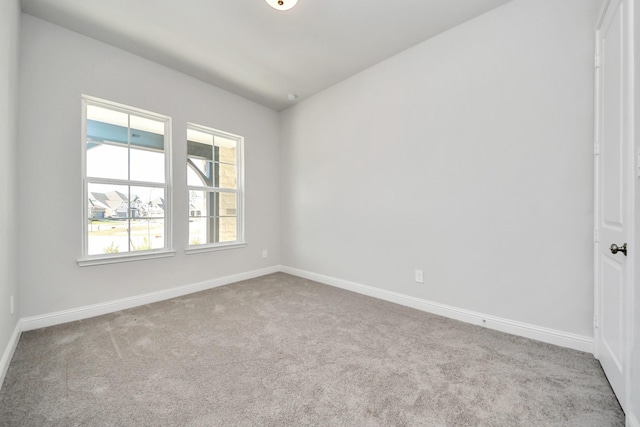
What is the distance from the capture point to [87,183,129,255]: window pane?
2.71 meters

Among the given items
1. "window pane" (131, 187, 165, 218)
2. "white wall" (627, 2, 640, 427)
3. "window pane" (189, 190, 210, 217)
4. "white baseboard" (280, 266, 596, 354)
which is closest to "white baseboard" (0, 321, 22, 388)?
"window pane" (131, 187, 165, 218)

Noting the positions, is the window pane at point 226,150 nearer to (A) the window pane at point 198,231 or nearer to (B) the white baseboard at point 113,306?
(A) the window pane at point 198,231

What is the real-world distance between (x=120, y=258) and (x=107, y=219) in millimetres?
457

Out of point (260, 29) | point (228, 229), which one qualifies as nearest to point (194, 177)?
point (228, 229)

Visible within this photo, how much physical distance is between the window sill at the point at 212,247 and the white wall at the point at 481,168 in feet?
5.06

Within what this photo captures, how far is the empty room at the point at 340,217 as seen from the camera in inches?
57.9

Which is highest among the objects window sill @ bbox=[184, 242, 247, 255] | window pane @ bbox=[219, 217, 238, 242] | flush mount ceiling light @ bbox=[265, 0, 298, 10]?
flush mount ceiling light @ bbox=[265, 0, 298, 10]

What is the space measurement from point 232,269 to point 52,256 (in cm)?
194

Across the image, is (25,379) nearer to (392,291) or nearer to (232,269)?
(232,269)

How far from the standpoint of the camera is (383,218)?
10.2ft

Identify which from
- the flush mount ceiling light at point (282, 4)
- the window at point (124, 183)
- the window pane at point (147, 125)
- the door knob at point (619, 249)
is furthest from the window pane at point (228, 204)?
the door knob at point (619, 249)

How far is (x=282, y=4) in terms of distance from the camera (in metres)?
2.19

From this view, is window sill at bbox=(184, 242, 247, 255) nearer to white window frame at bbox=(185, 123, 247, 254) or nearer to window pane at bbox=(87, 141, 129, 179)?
white window frame at bbox=(185, 123, 247, 254)

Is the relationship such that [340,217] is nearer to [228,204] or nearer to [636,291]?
[228,204]
